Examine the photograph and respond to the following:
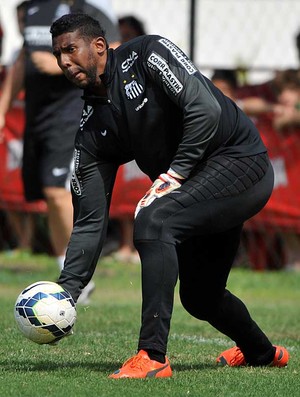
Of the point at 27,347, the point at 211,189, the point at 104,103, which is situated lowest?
the point at 27,347

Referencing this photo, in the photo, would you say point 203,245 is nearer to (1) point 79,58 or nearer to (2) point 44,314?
(2) point 44,314

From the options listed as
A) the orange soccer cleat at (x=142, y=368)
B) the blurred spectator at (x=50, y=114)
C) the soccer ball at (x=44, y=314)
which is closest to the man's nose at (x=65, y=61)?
the soccer ball at (x=44, y=314)

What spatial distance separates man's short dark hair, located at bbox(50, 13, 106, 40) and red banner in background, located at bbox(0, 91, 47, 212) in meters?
7.10

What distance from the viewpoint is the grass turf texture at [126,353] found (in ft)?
Result: 16.9

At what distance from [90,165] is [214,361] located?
1.44 meters

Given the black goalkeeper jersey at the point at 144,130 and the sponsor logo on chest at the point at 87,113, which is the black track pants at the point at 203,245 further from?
the sponsor logo on chest at the point at 87,113

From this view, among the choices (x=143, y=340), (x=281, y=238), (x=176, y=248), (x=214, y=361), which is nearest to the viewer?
(x=143, y=340)

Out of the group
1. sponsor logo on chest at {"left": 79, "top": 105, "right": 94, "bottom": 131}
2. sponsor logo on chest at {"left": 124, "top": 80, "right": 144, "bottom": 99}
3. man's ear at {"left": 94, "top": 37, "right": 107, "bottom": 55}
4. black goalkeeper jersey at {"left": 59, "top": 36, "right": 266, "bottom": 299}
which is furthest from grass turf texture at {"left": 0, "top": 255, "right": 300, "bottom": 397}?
man's ear at {"left": 94, "top": 37, "right": 107, "bottom": 55}

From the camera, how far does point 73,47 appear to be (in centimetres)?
550

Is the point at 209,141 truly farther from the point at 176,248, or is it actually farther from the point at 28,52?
the point at 28,52

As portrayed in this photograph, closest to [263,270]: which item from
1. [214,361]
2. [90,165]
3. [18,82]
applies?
[18,82]

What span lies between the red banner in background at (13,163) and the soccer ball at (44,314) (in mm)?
7221

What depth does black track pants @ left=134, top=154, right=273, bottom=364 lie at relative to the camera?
207 inches

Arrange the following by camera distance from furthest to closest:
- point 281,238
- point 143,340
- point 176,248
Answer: point 281,238
point 176,248
point 143,340
